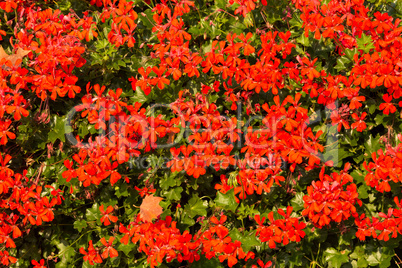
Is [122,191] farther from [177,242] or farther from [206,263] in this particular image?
[206,263]

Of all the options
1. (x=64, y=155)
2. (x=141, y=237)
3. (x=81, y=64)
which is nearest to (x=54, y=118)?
(x=64, y=155)

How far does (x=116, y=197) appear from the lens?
130 inches

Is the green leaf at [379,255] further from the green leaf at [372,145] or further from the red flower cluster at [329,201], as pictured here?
the green leaf at [372,145]

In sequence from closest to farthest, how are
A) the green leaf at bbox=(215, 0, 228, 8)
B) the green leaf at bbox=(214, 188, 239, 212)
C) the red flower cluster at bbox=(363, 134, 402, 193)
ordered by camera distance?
the red flower cluster at bbox=(363, 134, 402, 193) < the green leaf at bbox=(214, 188, 239, 212) < the green leaf at bbox=(215, 0, 228, 8)

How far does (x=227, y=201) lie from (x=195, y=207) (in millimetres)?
253

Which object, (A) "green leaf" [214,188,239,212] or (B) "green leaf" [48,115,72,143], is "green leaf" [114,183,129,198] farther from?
(A) "green leaf" [214,188,239,212]

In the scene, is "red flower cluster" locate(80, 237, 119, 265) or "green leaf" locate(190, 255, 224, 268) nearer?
"red flower cluster" locate(80, 237, 119, 265)

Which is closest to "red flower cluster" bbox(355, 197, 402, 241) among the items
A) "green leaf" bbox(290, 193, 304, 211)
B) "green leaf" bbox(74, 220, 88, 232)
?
"green leaf" bbox(290, 193, 304, 211)

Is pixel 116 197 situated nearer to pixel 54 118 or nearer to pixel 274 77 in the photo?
pixel 54 118

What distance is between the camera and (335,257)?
3068 millimetres

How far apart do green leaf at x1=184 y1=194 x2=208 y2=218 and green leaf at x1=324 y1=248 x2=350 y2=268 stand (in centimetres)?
98

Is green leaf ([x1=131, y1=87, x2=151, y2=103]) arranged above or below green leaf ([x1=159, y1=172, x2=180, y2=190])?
above

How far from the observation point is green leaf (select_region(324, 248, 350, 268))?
3029 mm

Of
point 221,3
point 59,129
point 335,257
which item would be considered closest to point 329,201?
point 335,257
